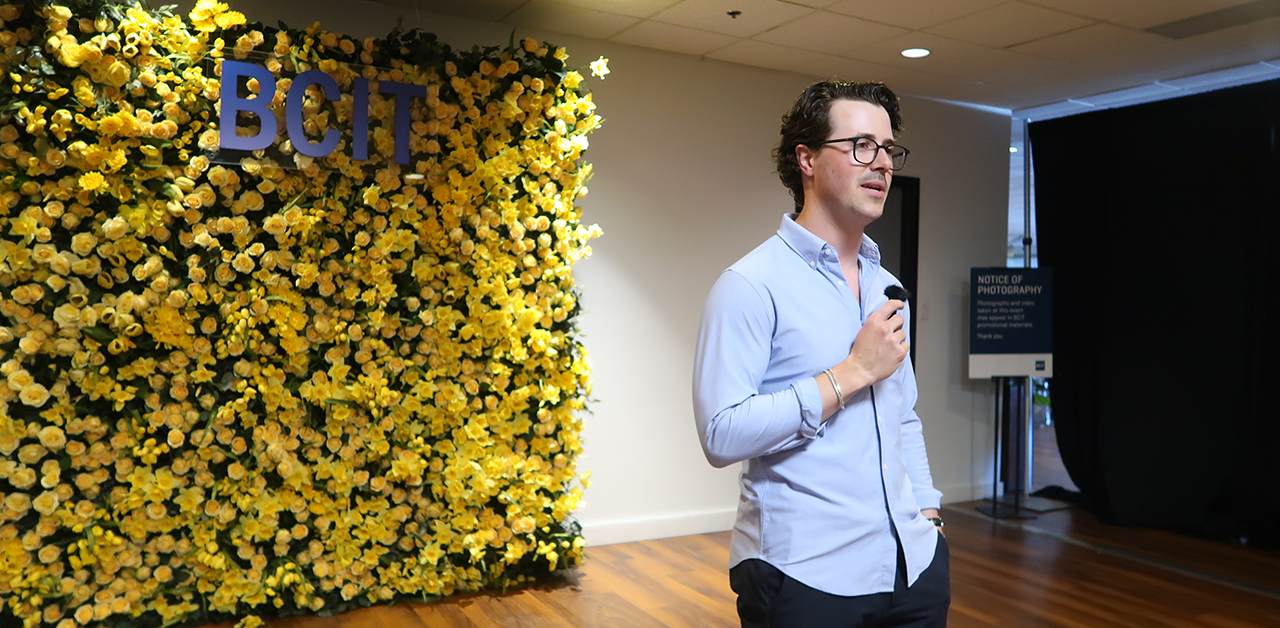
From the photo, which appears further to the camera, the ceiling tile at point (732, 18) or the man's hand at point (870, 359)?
the ceiling tile at point (732, 18)

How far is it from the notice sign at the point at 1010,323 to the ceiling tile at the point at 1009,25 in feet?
6.15

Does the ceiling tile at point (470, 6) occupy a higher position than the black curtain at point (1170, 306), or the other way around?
the ceiling tile at point (470, 6)

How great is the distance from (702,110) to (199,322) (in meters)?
2.98

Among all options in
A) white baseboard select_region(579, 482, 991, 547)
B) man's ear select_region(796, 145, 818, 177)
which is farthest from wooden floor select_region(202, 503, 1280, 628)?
man's ear select_region(796, 145, 818, 177)

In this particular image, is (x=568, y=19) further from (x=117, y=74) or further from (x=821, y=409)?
(x=821, y=409)

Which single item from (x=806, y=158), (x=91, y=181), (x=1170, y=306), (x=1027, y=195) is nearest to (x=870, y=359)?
(x=806, y=158)

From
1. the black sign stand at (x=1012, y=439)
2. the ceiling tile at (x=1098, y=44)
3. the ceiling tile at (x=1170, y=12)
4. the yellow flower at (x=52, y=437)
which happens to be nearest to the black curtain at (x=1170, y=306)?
the black sign stand at (x=1012, y=439)

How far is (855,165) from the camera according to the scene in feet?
4.82

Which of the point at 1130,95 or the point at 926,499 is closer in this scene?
the point at 926,499

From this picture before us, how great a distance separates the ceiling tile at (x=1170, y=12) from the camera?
3.98 m

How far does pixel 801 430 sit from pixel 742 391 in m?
0.11

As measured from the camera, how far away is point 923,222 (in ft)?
19.9

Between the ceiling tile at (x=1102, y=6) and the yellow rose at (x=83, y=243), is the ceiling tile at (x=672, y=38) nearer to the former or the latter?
the ceiling tile at (x=1102, y=6)

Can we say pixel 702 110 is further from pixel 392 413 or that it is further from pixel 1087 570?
pixel 1087 570
